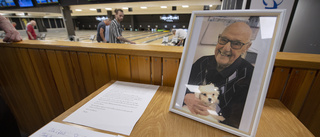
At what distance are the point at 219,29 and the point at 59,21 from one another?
102ft

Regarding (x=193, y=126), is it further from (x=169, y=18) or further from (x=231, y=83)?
(x=169, y=18)

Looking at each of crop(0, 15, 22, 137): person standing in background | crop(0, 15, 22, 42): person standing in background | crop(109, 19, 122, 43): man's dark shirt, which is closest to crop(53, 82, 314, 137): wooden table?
crop(0, 15, 22, 137): person standing in background

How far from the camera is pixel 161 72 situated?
1029 mm

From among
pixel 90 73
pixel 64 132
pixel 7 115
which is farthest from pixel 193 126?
pixel 7 115

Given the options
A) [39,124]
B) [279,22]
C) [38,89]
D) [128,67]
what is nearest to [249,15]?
[279,22]

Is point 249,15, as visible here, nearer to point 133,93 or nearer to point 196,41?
point 196,41

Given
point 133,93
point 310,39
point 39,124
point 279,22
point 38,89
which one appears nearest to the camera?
point 279,22

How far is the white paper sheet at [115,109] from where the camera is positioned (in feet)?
2.14

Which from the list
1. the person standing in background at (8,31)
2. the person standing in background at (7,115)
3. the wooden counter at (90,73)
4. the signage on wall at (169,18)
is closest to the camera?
the wooden counter at (90,73)

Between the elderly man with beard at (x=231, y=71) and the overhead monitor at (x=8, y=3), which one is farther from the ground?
the overhead monitor at (x=8, y=3)

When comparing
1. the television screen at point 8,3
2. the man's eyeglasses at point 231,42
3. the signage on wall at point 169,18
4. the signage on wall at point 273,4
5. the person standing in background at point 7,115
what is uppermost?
the television screen at point 8,3

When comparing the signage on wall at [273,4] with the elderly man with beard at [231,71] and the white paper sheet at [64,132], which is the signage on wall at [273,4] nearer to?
the elderly man with beard at [231,71]

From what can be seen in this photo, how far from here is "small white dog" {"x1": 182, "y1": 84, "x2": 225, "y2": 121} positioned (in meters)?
0.59

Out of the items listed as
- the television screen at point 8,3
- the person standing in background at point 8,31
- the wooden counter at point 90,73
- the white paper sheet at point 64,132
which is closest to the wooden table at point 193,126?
the white paper sheet at point 64,132
